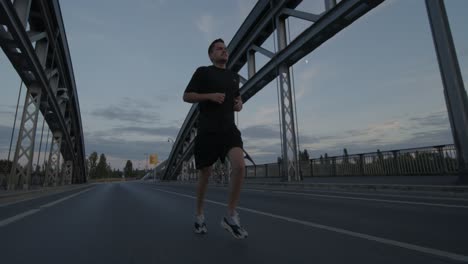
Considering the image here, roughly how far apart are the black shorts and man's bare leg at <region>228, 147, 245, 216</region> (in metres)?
0.09

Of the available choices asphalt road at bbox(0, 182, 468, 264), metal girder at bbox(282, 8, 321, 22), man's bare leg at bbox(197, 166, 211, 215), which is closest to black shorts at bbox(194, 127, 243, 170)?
man's bare leg at bbox(197, 166, 211, 215)

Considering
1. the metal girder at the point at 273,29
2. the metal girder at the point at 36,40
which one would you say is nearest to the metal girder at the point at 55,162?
the metal girder at the point at 36,40

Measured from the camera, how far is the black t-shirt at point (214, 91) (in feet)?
10.3

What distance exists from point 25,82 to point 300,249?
22836 mm

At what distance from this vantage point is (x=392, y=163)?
1491 cm

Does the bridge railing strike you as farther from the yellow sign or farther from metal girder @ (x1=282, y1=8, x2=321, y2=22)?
the yellow sign

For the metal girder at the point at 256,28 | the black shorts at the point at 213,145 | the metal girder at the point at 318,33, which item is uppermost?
the metal girder at the point at 256,28

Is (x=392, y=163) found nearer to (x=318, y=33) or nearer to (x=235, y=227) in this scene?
(x=318, y=33)

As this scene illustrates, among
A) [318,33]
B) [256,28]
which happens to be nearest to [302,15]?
[318,33]

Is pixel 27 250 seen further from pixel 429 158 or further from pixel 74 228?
pixel 429 158

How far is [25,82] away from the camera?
19578 mm

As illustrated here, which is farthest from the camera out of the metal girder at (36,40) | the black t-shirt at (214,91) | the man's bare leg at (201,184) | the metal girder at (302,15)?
the metal girder at (302,15)

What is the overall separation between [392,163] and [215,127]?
14470 millimetres

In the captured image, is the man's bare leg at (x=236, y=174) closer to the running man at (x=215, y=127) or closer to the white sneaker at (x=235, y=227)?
the running man at (x=215, y=127)
